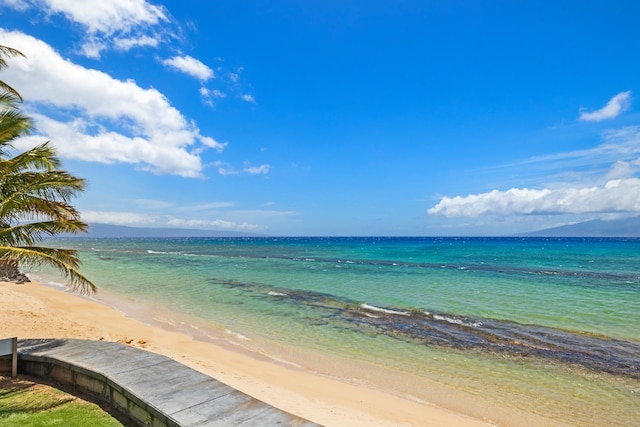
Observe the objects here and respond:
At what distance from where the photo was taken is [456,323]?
643 inches

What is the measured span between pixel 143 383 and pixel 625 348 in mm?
15194

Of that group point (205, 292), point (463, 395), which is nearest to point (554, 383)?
point (463, 395)

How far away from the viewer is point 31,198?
7.83m

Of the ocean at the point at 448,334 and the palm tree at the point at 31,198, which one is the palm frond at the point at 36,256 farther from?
the ocean at the point at 448,334

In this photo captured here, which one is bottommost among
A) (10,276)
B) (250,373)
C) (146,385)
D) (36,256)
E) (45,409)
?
(250,373)

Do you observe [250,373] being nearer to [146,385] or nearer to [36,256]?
[146,385]

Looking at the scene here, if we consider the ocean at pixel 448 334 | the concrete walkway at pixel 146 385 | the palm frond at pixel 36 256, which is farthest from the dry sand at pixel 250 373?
the palm frond at pixel 36 256

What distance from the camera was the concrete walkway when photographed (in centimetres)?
495

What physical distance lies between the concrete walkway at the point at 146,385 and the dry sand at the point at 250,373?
2497mm

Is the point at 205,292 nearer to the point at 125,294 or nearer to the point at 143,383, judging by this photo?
the point at 125,294

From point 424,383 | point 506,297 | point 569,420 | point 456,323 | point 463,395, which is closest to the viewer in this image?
point 569,420

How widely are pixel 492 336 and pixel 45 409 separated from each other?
543 inches

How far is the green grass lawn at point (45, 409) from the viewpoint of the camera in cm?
541

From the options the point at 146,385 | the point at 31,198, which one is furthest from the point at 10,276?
the point at 146,385
